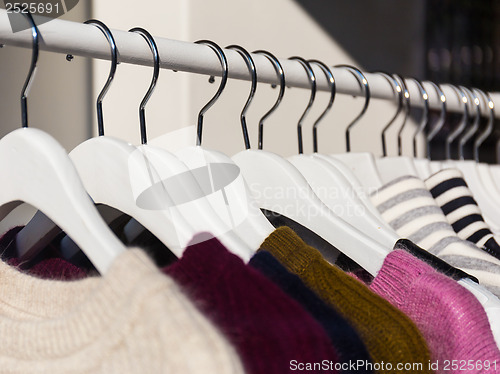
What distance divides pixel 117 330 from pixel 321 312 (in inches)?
4.1

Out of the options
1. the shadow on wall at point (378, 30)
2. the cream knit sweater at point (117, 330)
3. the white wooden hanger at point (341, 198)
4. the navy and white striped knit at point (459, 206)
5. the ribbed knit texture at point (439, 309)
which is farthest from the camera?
the shadow on wall at point (378, 30)

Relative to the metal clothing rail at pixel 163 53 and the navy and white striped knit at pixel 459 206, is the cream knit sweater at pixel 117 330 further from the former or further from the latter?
the navy and white striped knit at pixel 459 206

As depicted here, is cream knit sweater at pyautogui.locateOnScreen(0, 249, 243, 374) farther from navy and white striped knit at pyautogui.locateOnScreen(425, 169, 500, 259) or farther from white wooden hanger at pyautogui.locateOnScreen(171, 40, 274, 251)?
navy and white striped knit at pyautogui.locateOnScreen(425, 169, 500, 259)

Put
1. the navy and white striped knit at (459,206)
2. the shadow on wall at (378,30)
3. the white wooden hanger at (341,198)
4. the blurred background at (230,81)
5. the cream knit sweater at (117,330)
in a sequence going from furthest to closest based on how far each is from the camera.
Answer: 1. the shadow on wall at (378,30)
2. the blurred background at (230,81)
3. the navy and white striped knit at (459,206)
4. the white wooden hanger at (341,198)
5. the cream knit sweater at (117,330)

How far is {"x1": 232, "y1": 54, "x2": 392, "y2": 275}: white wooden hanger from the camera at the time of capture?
42 centimetres

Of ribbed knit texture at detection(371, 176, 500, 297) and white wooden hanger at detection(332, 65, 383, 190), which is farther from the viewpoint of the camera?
white wooden hanger at detection(332, 65, 383, 190)

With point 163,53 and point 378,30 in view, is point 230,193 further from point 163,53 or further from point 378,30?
point 378,30

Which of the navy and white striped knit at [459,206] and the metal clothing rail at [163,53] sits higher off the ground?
the metal clothing rail at [163,53]

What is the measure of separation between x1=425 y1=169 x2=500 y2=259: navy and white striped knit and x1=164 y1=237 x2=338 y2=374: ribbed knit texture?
0.36 metres

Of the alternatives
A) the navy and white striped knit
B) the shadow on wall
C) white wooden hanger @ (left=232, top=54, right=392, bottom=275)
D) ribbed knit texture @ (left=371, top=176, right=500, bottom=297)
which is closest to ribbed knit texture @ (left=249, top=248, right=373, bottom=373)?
white wooden hanger @ (left=232, top=54, right=392, bottom=275)

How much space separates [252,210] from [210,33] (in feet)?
1.83

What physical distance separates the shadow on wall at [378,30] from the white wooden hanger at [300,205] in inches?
24.8

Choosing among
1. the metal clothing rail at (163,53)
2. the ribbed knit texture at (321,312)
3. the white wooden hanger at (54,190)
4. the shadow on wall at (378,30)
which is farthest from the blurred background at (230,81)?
the ribbed knit texture at (321,312)

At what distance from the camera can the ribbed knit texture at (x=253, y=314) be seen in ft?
0.81
